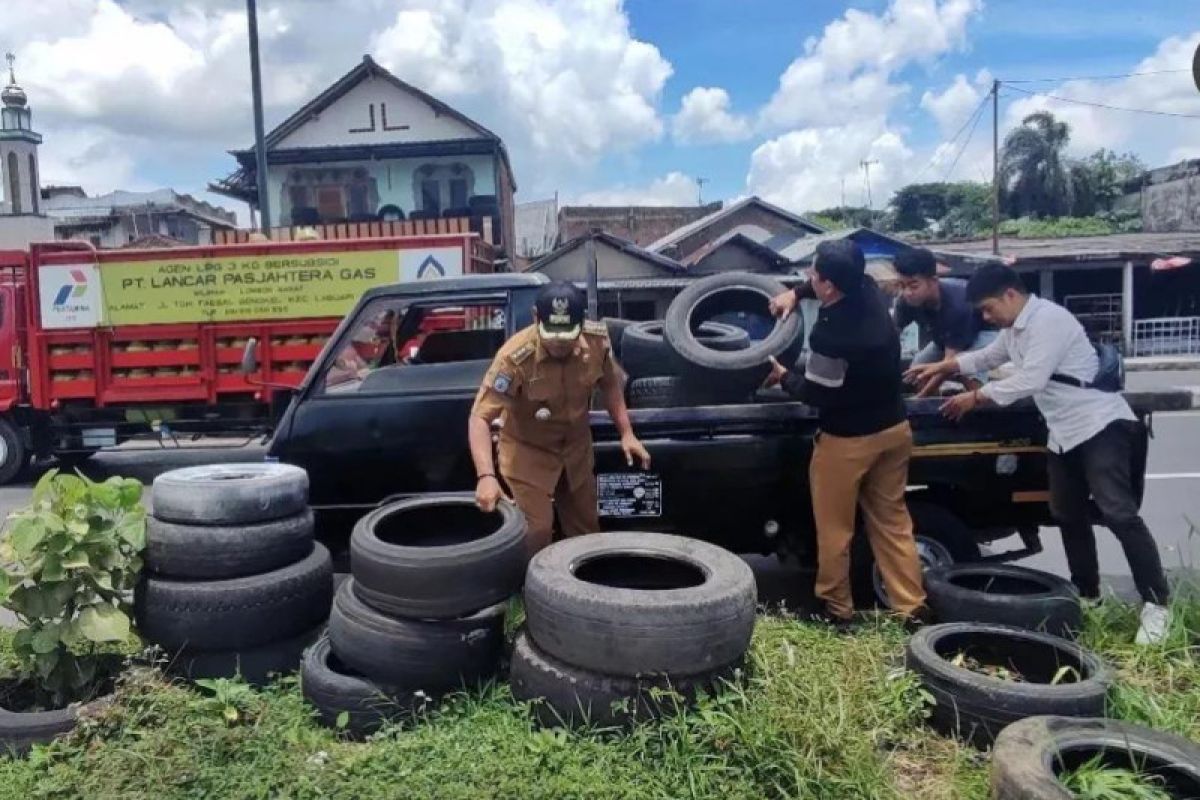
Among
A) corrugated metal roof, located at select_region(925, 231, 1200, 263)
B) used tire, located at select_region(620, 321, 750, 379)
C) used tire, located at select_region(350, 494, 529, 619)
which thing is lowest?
used tire, located at select_region(350, 494, 529, 619)

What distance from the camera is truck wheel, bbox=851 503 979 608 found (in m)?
4.36

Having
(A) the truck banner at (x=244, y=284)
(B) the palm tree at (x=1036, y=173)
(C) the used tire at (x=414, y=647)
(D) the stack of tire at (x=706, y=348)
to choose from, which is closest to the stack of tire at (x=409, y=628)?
(C) the used tire at (x=414, y=647)

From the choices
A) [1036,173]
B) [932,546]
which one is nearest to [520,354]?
[932,546]

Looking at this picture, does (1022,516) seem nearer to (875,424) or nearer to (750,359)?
(875,424)

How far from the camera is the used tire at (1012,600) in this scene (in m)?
3.52

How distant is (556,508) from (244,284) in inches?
305

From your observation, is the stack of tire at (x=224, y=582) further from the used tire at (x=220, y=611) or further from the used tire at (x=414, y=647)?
the used tire at (x=414, y=647)

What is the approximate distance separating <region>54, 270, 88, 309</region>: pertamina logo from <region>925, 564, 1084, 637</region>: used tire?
1027cm

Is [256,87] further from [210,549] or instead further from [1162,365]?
[1162,365]

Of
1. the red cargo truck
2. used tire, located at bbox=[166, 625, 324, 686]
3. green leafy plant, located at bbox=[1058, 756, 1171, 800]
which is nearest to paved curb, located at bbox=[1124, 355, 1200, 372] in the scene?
the red cargo truck

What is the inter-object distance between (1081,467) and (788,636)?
1.72m

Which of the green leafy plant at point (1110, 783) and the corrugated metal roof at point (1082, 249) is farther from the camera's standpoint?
the corrugated metal roof at point (1082, 249)

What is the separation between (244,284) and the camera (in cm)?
1042

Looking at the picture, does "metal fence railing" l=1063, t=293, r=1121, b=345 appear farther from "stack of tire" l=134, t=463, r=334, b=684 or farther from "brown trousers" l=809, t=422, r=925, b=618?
"stack of tire" l=134, t=463, r=334, b=684
